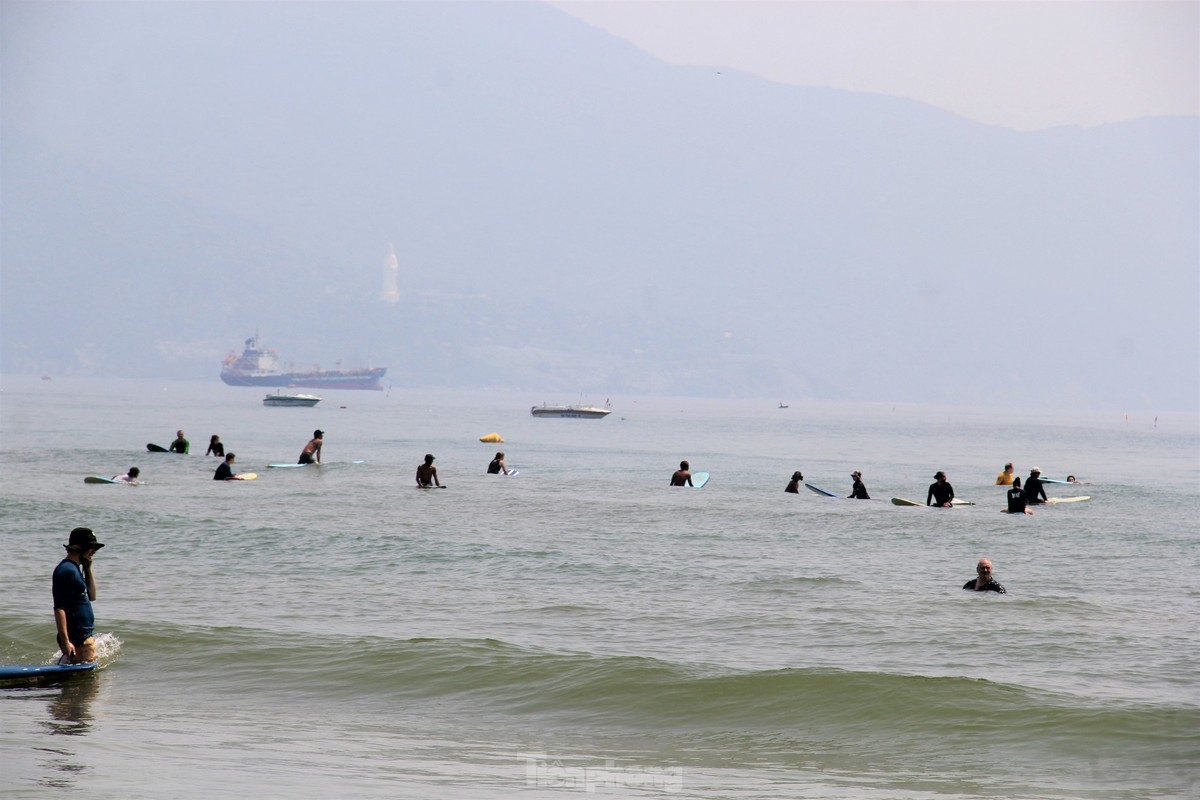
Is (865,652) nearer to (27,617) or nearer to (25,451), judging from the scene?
(27,617)

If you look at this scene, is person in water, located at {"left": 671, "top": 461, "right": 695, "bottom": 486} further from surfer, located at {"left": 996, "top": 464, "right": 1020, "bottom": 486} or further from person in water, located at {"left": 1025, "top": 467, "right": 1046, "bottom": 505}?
surfer, located at {"left": 996, "top": 464, "right": 1020, "bottom": 486}

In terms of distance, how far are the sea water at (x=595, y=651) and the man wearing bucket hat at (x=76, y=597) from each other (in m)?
0.44

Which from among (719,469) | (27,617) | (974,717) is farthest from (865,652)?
(719,469)

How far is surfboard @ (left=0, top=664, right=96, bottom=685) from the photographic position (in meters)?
13.2

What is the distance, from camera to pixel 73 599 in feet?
43.3

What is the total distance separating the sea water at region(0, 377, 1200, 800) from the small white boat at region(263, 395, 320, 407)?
391ft

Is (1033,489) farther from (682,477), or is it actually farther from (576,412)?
(576,412)

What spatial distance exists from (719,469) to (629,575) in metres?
39.2

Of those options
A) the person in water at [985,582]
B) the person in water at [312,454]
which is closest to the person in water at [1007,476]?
the person in water at [985,582]

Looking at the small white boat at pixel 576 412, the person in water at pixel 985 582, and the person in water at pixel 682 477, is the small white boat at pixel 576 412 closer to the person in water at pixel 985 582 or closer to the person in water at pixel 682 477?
Result: the person in water at pixel 682 477

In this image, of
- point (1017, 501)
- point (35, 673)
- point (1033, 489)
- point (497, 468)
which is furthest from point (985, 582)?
point (497, 468)

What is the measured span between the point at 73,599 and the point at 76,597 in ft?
0.13

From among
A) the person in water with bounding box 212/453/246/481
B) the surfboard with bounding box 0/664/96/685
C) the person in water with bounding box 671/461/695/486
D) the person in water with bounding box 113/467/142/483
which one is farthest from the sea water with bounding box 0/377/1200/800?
A: the person in water with bounding box 671/461/695/486

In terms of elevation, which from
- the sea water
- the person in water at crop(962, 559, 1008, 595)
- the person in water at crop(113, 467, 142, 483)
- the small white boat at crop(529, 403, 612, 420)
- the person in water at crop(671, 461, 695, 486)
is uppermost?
the small white boat at crop(529, 403, 612, 420)
